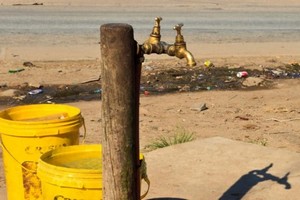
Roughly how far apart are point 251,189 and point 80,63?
647 cm

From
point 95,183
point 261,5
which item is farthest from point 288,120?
point 261,5

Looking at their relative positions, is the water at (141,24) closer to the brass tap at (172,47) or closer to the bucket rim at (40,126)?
the bucket rim at (40,126)

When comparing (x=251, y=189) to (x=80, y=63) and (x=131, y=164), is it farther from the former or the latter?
(x=80, y=63)

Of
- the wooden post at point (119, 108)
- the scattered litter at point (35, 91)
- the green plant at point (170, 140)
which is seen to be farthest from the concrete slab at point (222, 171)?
the scattered litter at point (35, 91)

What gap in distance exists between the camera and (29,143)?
400 centimetres

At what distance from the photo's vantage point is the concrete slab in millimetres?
4883

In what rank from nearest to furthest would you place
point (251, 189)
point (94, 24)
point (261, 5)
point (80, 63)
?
point (251, 189)
point (80, 63)
point (94, 24)
point (261, 5)

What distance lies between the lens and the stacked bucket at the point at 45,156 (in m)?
3.46

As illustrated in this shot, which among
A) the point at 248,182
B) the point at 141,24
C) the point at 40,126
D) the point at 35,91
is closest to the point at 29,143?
the point at 40,126

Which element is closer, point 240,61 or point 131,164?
point 131,164

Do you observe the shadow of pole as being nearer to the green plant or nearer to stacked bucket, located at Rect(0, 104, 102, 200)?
the green plant

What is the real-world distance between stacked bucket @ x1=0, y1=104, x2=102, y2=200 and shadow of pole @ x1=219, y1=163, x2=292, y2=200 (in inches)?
51.5

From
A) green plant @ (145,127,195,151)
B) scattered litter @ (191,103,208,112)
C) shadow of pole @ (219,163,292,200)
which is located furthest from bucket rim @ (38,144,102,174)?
scattered litter @ (191,103,208,112)

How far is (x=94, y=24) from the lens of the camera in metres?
16.9
